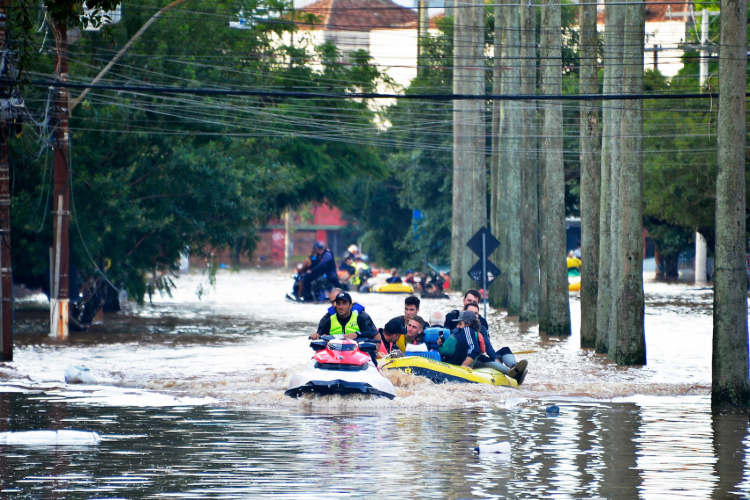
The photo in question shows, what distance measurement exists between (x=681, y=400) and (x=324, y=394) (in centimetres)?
516

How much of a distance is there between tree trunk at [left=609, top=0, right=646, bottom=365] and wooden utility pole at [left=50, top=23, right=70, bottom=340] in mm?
12418

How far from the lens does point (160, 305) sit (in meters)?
44.4

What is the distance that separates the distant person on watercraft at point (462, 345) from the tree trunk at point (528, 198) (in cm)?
1422

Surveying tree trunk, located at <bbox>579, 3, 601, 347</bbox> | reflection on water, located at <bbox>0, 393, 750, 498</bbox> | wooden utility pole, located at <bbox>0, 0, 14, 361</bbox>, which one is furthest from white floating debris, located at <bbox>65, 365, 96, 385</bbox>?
tree trunk, located at <bbox>579, 3, 601, 347</bbox>

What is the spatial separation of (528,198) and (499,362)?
1485 centimetres

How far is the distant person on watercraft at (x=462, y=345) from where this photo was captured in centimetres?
1859

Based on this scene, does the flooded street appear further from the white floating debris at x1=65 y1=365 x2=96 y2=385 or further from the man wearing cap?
the man wearing cap

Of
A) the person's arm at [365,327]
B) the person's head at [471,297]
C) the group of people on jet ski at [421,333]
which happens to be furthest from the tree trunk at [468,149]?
the person's arm at [365,327]

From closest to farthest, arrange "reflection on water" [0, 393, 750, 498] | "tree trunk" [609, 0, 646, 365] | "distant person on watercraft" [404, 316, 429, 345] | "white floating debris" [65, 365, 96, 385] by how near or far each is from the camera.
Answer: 1. "reflection on water" [0, 393, 750, 498]
2. "white floating debris" [65, 365, 96, 385]
3. "distant person on watercraft" [404, 316, 429, 345]
4. "tree trunk" [609, 0, 646, 365]

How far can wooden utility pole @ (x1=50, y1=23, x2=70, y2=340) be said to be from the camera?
25750 mm

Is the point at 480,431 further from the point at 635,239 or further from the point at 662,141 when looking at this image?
the point at 662,141

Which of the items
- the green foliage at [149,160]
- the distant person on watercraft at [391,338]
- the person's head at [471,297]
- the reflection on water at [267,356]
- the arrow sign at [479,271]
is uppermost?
the green foliage at [149,160]

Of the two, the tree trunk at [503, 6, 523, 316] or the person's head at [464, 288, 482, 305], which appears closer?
the person's head at [464, 288, 482, 305]

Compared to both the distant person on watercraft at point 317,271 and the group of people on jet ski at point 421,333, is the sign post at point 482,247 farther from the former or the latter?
the distant person on watercraft at point 317,271
